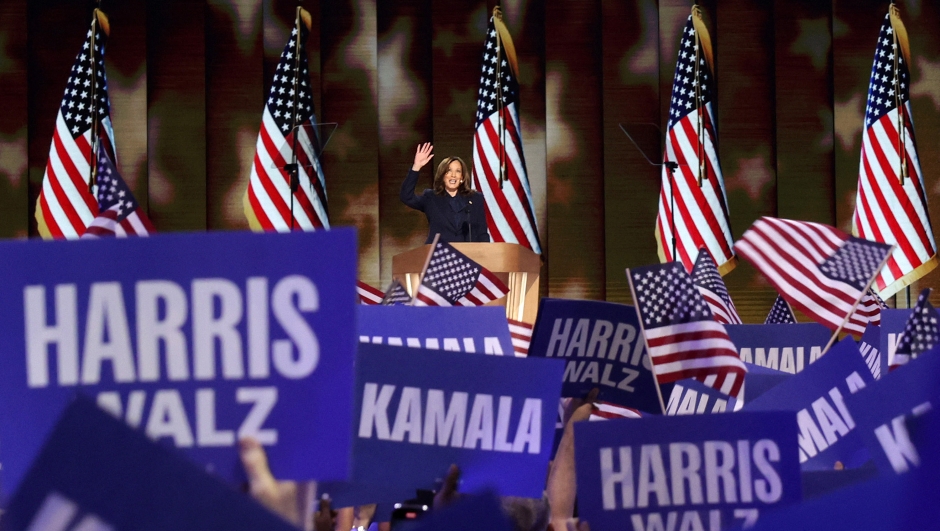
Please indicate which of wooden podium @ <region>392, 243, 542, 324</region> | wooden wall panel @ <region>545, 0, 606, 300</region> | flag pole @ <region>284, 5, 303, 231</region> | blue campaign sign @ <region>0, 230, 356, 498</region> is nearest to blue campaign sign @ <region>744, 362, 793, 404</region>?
blue campaign sign @ <region>0, 230, 356, 498</region>

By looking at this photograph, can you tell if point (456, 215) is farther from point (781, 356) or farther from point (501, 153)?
point (781, 356)

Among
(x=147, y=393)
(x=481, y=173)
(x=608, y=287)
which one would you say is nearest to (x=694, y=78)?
(x=481, y=173)

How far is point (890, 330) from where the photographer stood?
3.10m

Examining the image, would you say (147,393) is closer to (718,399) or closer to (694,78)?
(718,399)

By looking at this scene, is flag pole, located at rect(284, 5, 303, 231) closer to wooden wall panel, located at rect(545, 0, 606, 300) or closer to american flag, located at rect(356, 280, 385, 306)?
american flag, located at rect(356, 280, 385, 306)

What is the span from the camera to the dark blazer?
6.66 metres

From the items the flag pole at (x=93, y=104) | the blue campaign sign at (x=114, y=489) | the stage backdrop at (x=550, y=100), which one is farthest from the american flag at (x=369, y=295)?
the stage backdrop at (x=550, y=100)

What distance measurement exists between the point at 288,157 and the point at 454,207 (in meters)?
1.70

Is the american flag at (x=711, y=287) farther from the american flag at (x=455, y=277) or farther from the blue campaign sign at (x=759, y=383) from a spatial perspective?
the blue campaign sign at (x=759, y=383)

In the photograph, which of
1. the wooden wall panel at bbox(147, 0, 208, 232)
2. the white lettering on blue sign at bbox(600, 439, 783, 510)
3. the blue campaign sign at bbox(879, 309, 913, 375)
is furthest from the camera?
the wooden wall panel at bbox(147, 0, 208, 232)

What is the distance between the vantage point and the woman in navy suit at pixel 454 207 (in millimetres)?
6672

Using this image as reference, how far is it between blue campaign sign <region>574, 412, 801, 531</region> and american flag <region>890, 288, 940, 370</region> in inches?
21.4

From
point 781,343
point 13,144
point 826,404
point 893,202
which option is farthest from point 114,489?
point 13,144

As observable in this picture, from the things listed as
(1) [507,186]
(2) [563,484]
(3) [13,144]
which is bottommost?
(2) [563,484]
